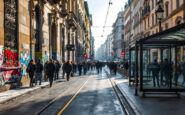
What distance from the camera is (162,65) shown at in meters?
18.7

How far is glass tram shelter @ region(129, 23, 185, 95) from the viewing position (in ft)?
57.6

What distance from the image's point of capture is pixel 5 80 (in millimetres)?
22375

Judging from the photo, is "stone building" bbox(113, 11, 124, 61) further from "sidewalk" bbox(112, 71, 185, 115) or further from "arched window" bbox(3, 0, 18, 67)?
"sidewalk" bbox(112, 71, 185, 115)

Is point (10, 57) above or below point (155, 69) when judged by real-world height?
above

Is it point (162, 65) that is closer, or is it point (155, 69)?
point (162, 65)

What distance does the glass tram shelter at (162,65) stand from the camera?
17547 millimetres

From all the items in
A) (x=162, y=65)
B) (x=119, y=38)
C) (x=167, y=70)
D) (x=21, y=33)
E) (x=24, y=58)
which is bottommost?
(x=167, y=70)

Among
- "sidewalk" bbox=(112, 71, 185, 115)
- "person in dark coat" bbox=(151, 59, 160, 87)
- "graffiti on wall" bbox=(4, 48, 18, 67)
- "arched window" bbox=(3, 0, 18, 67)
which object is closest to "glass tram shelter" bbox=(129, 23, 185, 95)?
"person in dark coat" bbox=(151, 59, 160, 87)

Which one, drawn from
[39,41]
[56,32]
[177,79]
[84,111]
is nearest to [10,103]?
[84,111]

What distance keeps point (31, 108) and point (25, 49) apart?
12953mm

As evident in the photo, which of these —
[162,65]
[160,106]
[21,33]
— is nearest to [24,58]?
[21,33]

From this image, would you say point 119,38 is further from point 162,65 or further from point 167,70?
point 167,70

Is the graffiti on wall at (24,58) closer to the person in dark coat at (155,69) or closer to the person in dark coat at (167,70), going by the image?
the person in dark coat at (155,69)

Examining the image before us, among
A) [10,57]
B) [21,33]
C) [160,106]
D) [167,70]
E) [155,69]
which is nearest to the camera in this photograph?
[160,106]
